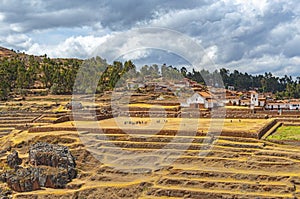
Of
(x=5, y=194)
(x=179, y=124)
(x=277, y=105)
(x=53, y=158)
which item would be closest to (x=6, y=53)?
(x=277, y=105)

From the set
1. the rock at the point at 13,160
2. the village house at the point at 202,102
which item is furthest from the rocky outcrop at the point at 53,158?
the village house at the point at 202,102

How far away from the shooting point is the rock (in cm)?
2853

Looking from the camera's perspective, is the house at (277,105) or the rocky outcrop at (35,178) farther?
the house at (277,105)

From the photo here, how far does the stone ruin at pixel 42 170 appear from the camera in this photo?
25.8 metres

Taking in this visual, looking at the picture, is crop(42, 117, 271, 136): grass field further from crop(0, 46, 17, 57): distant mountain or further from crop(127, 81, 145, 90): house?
crop(0, 46, 17, 57): distant mountain

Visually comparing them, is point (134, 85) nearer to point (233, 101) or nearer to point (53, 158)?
point (233, 101)

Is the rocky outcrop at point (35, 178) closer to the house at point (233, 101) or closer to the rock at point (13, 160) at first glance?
the rock at point (13, 160)

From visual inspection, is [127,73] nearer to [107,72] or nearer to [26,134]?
[107,72]

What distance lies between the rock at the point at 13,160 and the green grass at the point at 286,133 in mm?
18454

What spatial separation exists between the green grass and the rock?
18.5 meters

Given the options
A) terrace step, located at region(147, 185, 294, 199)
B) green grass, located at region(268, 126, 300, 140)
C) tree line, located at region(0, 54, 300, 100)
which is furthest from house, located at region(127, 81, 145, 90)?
terrace step, located at region(147, 185, 294, 199)

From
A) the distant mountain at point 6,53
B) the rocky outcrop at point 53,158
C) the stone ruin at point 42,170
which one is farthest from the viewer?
the distant mountain at point 6,53

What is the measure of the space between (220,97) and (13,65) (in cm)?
3352

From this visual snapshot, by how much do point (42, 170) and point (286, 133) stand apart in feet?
61.4
